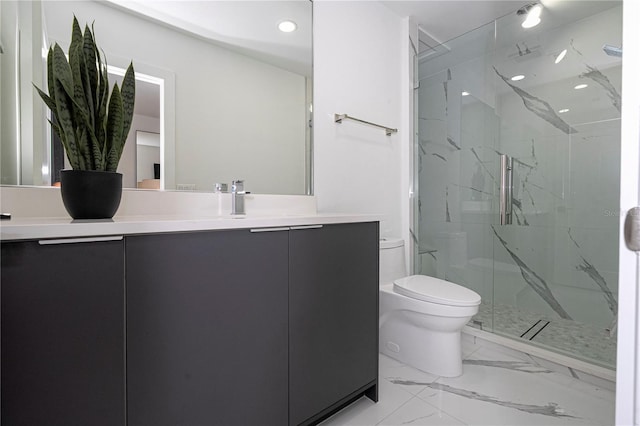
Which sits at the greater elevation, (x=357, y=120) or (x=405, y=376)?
(x=357, y=120)

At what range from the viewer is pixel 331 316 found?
121cm

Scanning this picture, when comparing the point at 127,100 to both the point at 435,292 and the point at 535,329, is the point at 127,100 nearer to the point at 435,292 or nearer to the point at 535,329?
the point at 435,292

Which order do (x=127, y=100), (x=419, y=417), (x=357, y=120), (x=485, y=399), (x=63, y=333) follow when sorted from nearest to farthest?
(x=63, y=333) → (x=127, y=100) → (x=419, y=417) → (x=485, y=399) → (x=357, y=120)

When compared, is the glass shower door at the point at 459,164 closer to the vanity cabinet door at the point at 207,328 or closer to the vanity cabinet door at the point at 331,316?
the vanity cabinet door at the point at 331,316

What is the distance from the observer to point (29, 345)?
2.08 ft

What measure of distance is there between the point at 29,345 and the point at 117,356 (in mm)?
166

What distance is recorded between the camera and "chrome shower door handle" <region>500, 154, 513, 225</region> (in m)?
2.14

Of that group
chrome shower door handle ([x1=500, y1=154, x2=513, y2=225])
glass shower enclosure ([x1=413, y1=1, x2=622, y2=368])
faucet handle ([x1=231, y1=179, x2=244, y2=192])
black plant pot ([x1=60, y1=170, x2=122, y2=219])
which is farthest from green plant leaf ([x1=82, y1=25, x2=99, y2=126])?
chrome shower door handle ([x1=500, y1=154, x2=513, y2=225])

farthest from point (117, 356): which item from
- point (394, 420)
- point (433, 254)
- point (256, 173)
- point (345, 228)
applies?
point (433, 254)

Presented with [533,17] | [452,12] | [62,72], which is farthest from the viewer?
[452,12]

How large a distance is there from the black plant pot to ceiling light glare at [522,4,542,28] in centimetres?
262

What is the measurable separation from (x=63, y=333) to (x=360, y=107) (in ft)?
6.02

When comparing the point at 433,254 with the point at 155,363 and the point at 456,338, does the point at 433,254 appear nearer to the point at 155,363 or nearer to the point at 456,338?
the point at 456,338

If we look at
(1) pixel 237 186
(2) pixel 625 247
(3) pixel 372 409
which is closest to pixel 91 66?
(1) pixel 237 186
